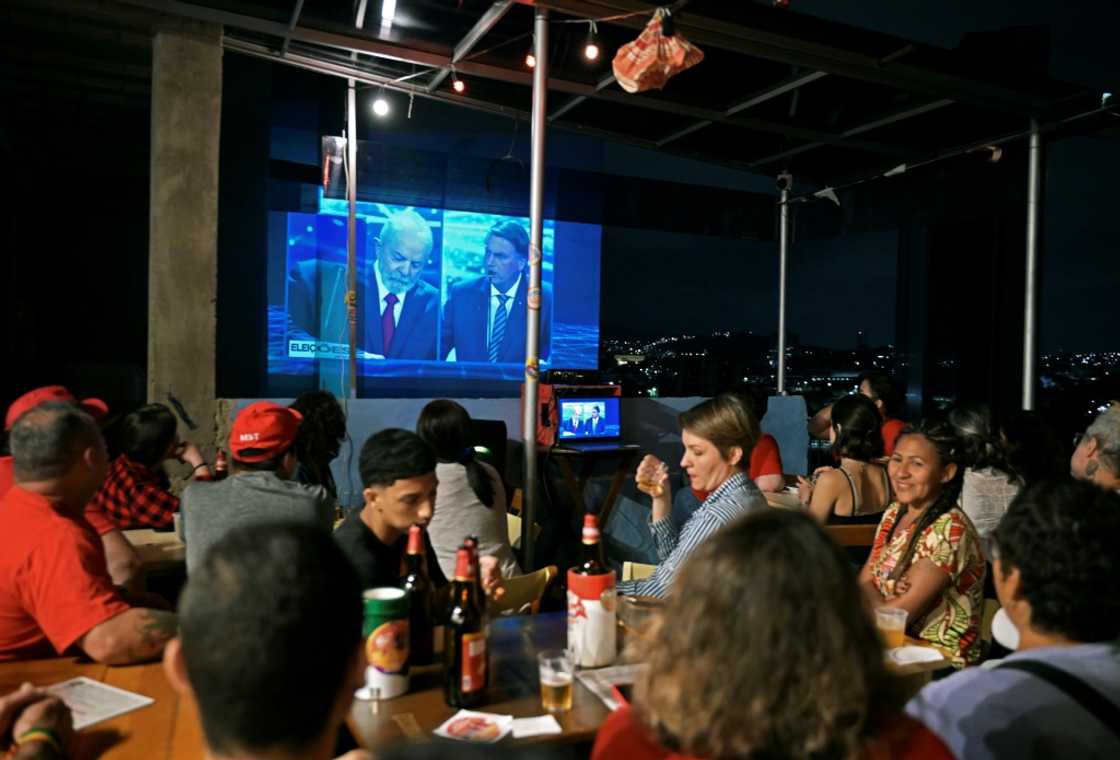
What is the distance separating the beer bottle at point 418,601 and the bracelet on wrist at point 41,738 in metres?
0.74

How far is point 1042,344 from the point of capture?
19.6 feet

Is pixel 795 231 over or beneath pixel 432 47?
beneath

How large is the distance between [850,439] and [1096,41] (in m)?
6.96

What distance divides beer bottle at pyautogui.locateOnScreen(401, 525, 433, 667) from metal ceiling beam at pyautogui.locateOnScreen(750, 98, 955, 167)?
19.0 feet

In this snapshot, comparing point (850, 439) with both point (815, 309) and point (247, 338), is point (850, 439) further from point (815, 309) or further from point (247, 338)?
point (815, 309)

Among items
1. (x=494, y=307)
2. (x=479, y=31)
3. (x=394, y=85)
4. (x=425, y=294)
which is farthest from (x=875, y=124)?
(x=425, y=294)

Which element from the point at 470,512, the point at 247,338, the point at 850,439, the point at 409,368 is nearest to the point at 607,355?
the point at 409,368

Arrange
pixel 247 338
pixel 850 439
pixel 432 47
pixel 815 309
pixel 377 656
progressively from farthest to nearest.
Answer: pixel 815 309 → pixel 247 338 → pixel 432 47 → pixel 850 439 → pixel 377 656

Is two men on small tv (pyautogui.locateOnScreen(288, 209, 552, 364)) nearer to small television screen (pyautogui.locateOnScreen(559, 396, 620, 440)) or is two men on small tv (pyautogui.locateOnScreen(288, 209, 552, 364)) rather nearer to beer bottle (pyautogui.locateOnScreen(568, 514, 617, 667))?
small television screen (pyautogui.locateOnScreen(559, 396, 620, 440))

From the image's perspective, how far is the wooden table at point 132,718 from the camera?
5.00 feet

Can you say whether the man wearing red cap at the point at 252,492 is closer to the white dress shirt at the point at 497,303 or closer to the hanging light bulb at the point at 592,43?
the hanging light bulb at the point at 592,43

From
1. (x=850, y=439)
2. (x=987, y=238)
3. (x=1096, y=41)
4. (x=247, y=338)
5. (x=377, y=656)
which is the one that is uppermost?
(x=1096, y=41)

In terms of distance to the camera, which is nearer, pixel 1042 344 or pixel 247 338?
pixel 1042 344

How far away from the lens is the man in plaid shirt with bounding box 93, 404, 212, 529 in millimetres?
3520
